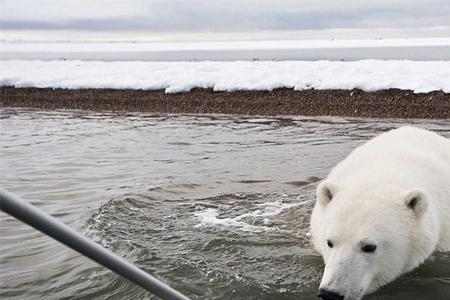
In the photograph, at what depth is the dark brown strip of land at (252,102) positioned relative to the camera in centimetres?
1404

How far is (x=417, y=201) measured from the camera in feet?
13.5

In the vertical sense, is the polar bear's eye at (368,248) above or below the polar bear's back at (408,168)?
below

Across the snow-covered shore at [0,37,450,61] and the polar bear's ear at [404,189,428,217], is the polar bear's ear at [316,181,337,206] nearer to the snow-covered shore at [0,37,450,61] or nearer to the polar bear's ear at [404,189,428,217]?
the polar bear's ear at [404,189,428,217]

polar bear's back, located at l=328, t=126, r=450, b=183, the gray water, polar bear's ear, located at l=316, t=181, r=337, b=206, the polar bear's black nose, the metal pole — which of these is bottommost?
the gray water

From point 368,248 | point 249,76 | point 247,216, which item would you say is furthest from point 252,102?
point 368,248

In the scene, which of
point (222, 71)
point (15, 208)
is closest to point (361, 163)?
point (15, 208)

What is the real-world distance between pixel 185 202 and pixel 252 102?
9.03m

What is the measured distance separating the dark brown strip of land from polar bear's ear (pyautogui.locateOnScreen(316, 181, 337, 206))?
9528 millimetres

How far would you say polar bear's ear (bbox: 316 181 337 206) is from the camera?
14.4 ft

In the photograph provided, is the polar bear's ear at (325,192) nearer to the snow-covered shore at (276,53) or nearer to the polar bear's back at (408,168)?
the polar bear's back at (408,168)

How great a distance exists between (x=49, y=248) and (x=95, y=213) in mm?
925

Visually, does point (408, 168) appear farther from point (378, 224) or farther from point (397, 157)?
point (378, 224)

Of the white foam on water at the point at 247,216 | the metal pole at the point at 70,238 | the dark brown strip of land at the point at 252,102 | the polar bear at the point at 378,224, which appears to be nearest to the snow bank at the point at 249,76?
the dark brown strip of land at the point at 252,102

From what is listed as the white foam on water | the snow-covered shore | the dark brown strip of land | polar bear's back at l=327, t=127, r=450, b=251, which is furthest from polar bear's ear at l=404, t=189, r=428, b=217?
the snow-covered shore
